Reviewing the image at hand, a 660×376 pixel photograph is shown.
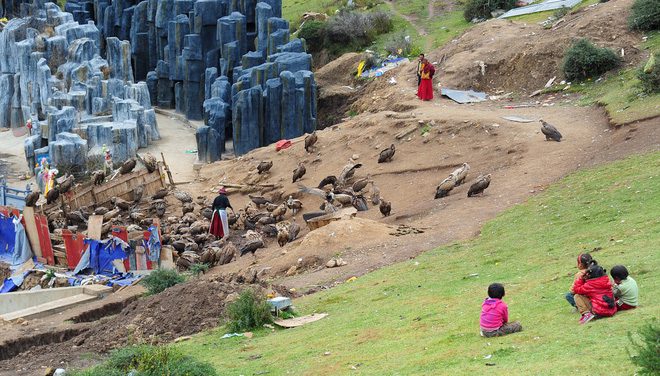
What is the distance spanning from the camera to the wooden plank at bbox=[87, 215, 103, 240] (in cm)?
2817

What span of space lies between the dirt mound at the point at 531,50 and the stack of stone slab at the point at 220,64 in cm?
607

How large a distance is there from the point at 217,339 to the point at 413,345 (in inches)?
176

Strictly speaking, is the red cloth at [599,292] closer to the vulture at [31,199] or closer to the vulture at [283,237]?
the vulture at [283,237]

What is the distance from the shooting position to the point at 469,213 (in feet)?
82.7

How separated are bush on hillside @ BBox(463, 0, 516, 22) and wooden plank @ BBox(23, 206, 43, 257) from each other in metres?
26.5

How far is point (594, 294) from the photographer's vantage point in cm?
1334

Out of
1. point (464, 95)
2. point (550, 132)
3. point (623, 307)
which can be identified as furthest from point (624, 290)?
point (464, 95)

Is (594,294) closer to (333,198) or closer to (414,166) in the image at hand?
(333,198)

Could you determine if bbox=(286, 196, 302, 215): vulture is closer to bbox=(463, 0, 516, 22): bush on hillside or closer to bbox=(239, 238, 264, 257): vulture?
bbox=(239, 238, 264, 257): vulture

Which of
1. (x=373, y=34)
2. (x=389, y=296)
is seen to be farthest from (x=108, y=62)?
(x=389, y=296)

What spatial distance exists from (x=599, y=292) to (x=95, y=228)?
57.5ft

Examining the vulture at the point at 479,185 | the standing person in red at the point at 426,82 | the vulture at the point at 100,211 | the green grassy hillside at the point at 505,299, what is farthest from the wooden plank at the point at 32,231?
the standing person in red at the point at 426,82

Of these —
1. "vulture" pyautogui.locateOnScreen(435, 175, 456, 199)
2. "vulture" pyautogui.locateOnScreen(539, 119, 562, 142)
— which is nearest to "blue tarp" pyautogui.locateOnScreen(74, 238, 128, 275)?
"vulture" pyautogui.locateOnScreen(435, 175, 456, 199)

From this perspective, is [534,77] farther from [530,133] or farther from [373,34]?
[373,34]
